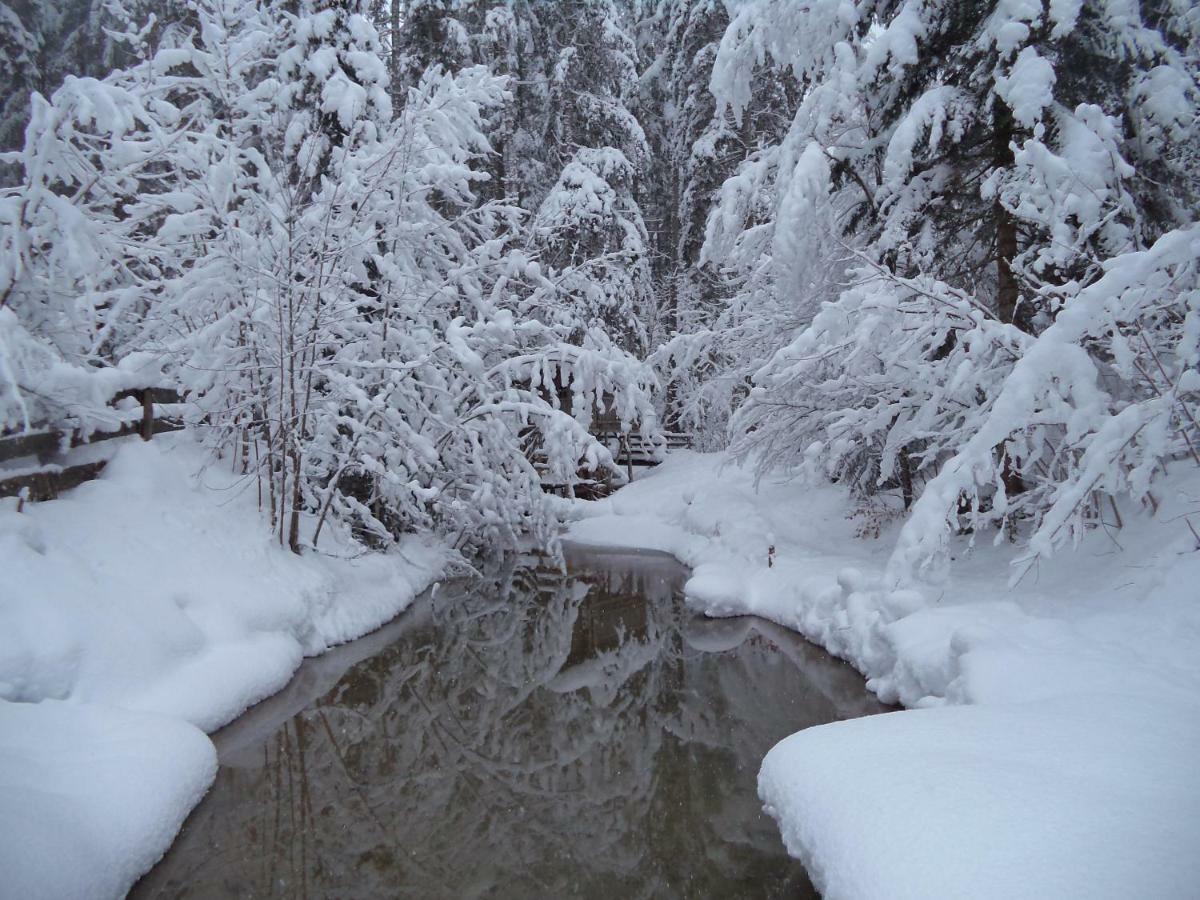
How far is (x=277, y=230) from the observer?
8984 mm

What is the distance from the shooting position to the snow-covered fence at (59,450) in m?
6.46

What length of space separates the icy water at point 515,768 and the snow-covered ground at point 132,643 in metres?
0.33

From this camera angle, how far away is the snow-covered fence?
646cm

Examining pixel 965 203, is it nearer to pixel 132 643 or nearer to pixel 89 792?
pixel 132 643

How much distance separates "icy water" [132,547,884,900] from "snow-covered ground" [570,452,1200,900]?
2.27 ft

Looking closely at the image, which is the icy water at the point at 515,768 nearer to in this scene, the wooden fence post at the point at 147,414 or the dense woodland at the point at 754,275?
the dense woodland at the point at 754,275

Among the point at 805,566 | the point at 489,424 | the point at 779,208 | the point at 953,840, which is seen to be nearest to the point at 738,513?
the point at 805,566

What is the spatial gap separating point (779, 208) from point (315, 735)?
7207 mm

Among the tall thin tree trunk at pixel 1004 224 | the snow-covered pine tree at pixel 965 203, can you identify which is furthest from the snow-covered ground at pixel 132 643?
the tall thin tree trunk at pixel 1004 224

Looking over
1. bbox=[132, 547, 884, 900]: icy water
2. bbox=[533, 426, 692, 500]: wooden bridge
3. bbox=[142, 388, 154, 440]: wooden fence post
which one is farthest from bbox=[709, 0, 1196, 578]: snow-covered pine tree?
bbox=[533, 426, 692, 500]: wooden bridge

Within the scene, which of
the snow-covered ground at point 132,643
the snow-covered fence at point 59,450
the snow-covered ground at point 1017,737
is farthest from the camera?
the snow-covered fence at point 59,450

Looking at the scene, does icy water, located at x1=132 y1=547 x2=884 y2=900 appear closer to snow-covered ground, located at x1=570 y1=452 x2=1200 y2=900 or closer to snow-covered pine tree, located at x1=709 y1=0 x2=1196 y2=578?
snow-covered ground, located at x1=570 y1=452 x2=1200 y2=900

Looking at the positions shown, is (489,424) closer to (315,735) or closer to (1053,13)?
(315,735)

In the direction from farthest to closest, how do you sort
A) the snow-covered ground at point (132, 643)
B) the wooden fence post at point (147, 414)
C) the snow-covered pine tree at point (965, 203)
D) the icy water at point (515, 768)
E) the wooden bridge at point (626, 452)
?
the wooden bridge at point (626, 452), the wooden fence post at point (147, 414), the snow-covered pine tree at point (965, 203), the icy water at point (515, 768), the snow-covered ground at point (132, 643)
